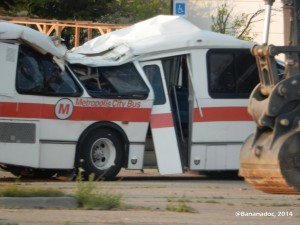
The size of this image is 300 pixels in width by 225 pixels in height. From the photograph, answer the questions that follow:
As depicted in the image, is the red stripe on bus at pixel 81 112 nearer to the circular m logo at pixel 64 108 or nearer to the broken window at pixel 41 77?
the circular m logo at pixel 64 108

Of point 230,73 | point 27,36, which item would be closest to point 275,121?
point 27,36

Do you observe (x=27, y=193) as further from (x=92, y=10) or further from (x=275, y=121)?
(x=92, y=10)

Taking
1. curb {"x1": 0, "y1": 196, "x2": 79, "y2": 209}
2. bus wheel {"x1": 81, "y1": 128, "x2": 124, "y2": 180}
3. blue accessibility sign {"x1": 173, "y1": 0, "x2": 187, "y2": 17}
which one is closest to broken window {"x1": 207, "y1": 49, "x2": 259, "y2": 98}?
bus wheel {"x1": 81, "y1": 128, "x2": 124, "y2": 180}

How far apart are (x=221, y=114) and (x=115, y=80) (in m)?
2.09

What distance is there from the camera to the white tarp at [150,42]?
18.7 metres

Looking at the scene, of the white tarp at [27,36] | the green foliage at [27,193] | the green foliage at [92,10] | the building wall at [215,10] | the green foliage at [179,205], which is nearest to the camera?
the green foliage at [179,205]

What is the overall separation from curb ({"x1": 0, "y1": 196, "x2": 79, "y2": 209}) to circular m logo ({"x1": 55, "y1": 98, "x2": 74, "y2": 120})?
465cm

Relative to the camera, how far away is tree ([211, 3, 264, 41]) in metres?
33.1

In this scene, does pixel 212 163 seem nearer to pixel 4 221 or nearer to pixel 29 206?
pixel 29 206

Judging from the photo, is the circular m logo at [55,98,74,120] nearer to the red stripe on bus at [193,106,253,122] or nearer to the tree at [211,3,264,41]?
the red stripe on bus at [193,106,253,122]

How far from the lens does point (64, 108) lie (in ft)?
58.6

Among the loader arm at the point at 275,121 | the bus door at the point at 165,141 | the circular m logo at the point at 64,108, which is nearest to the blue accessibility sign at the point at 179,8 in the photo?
the bus door at the point at 165,141

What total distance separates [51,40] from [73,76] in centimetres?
76

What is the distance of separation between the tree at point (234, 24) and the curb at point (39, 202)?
1971cm
